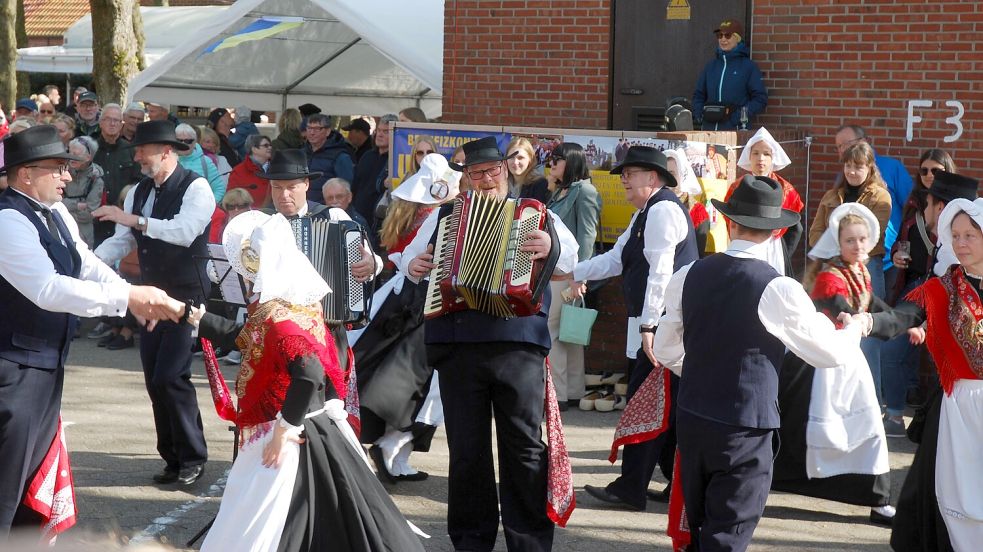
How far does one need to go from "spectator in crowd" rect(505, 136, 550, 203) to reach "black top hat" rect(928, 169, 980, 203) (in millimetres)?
2769

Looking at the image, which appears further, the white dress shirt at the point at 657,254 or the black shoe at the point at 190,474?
the black shoe at the point at 190,474

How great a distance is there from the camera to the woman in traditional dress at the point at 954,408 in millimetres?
5348

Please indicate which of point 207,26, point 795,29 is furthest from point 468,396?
point 207,26

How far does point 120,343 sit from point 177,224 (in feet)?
17.0

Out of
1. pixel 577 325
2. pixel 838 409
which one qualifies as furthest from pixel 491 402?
pixel 577 325

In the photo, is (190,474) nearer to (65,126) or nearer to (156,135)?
(156,135)

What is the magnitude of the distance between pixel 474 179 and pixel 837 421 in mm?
2363

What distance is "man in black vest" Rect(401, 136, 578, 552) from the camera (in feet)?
18.9

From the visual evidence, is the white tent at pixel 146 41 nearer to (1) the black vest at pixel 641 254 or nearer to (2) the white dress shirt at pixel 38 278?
(1) the black vest at pixel 641 254

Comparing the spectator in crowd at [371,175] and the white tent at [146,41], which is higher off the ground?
the white tent at [146,41]

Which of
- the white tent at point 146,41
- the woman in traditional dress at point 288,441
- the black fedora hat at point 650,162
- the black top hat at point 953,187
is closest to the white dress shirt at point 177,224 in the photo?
the woman in traditional dress at point 288,441

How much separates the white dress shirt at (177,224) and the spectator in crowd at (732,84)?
4491mm

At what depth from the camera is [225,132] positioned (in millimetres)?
14508

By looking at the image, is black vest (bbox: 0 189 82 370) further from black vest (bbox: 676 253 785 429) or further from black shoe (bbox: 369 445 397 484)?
black vest (bbox: 676 253 785 429)
